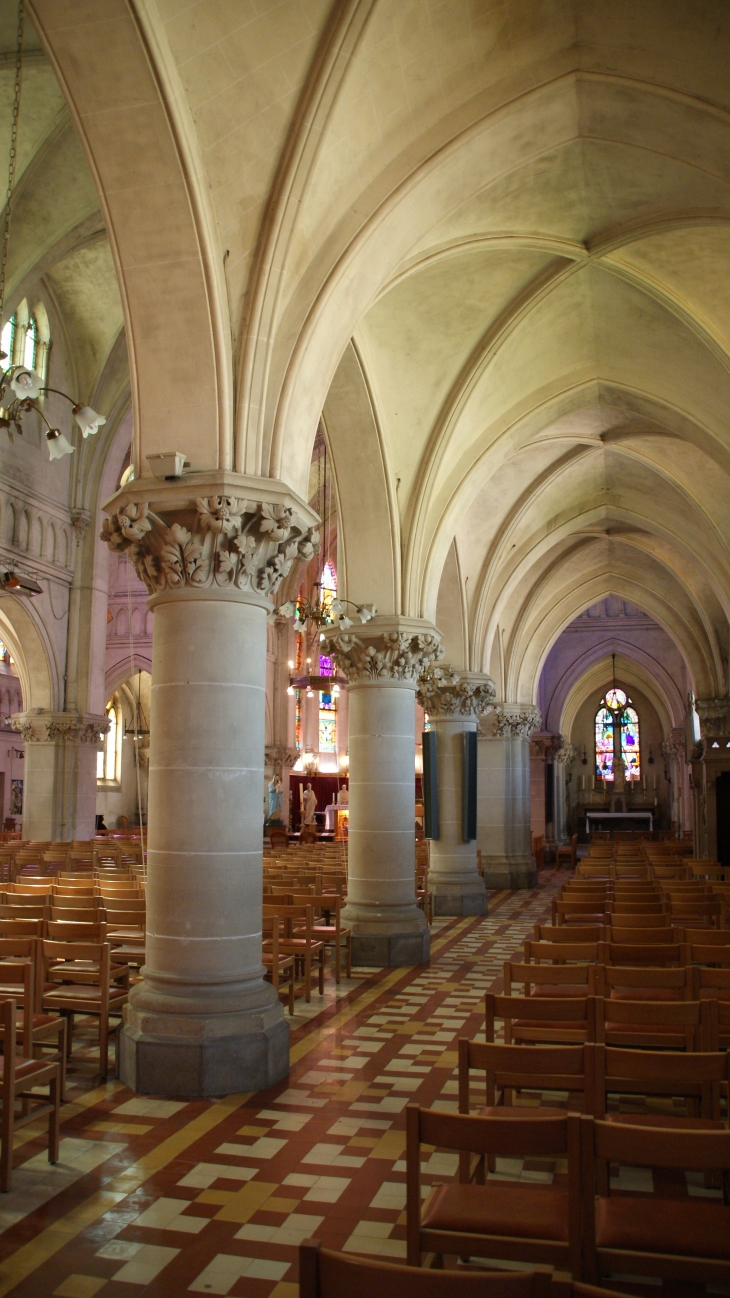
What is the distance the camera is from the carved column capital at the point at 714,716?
25.4m

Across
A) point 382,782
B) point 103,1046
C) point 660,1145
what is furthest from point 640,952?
point 382,782

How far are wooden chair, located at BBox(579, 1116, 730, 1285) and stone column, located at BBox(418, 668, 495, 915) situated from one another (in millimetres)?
14041

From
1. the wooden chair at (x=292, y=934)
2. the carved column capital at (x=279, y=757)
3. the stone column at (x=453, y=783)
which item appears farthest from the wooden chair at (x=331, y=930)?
the carved column capital at (x=279, y=757)

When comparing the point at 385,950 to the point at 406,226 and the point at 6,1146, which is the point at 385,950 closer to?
the point at 6,1146

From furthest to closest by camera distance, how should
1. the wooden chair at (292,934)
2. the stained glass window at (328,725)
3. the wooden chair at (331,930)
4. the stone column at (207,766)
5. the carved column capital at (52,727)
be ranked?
the stained glass window at (328,725)
the carved column capital at (52,727)
the wooden chair at (331,930)
the wooden chair at (292,934)
the stone column at (207,766)

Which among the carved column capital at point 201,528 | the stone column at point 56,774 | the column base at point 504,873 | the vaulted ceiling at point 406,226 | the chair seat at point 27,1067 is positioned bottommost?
the column base at point 504,873

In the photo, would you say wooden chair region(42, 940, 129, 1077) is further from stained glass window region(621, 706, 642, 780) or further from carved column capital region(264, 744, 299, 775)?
stained glass window region(621, 706, 642, 780)

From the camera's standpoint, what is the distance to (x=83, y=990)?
278 inches

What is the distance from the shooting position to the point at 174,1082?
248 inches

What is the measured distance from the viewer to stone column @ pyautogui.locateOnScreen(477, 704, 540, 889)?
2225 centimetres

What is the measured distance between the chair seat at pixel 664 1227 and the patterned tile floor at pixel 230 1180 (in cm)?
72

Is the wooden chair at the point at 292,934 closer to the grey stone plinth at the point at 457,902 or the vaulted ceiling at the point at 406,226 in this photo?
the vaulted ceiling at the point at 406,226

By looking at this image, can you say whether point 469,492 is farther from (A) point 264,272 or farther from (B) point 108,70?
(B) point 108,70

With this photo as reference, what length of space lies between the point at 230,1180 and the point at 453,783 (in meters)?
12.7
